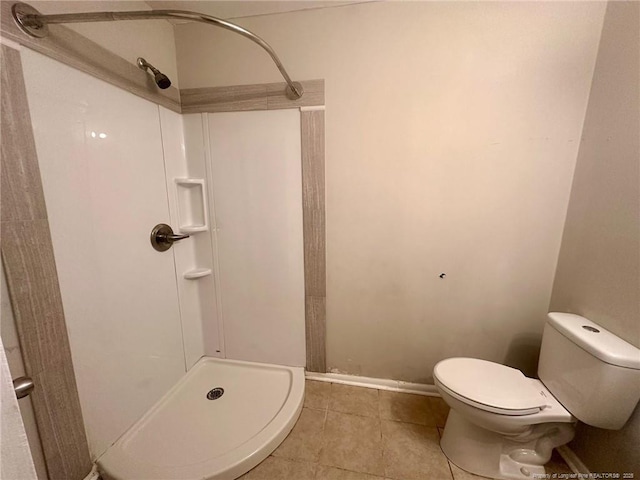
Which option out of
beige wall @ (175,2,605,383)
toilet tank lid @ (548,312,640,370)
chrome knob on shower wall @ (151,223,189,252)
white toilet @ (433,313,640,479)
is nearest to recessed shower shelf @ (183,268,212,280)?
chrome knob on shower wall @ (151,223,189,252)

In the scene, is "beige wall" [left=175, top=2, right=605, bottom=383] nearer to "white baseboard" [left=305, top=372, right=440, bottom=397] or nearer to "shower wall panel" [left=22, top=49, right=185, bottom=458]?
"white baseboard" [left=305, top=372, right=440, bottom=397]

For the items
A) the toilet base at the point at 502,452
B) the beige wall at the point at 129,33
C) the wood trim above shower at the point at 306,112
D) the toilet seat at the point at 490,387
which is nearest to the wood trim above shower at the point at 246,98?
the wood trim above shower at the point at 306,112

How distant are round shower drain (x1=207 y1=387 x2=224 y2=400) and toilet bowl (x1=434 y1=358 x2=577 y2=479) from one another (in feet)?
4.08

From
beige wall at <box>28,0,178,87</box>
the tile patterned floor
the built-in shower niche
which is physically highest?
beige wall at <box>28,0,178,87</box>

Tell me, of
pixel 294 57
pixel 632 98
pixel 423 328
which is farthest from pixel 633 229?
pixel 294 57

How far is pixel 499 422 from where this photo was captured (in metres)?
1.00

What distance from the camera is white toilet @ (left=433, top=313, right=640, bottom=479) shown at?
0.91 m

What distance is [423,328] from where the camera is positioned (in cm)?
148

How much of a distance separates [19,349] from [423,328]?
1782 mm

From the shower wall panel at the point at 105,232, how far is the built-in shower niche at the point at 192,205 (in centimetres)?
13

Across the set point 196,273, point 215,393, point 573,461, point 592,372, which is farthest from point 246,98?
point 573,461

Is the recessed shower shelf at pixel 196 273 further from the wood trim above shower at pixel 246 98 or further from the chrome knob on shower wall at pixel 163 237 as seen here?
the wood trim above shower at pixel 246 98

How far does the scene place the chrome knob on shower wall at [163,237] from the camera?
4.34 feet

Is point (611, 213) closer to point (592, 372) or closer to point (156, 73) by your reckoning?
point (592, 372)
